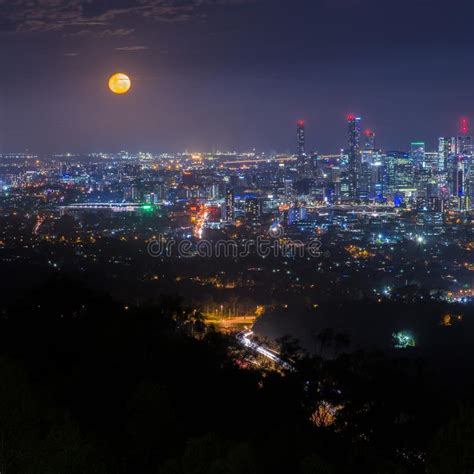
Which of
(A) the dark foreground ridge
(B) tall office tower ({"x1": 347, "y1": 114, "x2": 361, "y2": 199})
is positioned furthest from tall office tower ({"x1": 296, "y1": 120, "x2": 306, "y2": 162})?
(A) the dark foreground ridge

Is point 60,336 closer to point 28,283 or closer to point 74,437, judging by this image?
point 74,437

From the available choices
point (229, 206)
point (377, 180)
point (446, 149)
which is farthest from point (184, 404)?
point (446, 149)

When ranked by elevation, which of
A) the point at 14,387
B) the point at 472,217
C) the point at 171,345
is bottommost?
the point at 472,217

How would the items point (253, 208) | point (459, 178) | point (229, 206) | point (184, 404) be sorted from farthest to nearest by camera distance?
point (459, 178)
point (253, 208)
point (229, 206)
point (184, 404)

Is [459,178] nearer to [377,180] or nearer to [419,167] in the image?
[419,167]

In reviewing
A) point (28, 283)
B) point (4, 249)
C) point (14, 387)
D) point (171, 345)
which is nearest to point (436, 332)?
point (171, 345)
